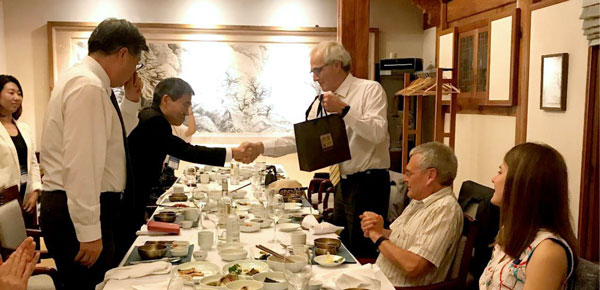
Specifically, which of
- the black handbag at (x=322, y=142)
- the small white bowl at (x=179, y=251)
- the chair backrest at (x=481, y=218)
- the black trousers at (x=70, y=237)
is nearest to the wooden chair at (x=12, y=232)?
the black trousers at (x=70, y=237)

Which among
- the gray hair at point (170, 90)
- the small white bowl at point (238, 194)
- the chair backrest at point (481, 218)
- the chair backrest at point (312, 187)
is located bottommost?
the chair backrest at point (312, 187)

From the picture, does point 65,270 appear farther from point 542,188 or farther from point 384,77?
point 384,77

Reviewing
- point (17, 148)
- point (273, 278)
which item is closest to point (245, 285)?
point (273, 278)

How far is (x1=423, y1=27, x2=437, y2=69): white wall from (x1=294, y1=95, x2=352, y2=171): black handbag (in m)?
3.41

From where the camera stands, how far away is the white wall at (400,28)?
6676 millimetres

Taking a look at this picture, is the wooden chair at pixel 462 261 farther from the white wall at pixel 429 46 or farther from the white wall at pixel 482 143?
the white wall at pixel 429 46

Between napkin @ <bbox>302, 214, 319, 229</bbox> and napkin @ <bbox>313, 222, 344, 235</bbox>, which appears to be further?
napkin @ <bbox>302, 214, 319, 229</bbox>

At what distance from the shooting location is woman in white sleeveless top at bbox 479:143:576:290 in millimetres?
1646

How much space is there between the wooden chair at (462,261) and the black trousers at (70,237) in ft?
4.19

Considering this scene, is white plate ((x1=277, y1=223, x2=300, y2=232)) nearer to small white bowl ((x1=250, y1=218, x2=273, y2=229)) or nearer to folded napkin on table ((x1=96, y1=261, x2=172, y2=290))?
small white bowl ((x1=250, y1=218, x2=273, y2=229))

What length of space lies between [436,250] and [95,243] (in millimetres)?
1414

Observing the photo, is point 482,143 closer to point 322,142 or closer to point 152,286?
point 322,142

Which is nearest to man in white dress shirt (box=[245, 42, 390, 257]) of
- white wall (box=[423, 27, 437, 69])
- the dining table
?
the dining table

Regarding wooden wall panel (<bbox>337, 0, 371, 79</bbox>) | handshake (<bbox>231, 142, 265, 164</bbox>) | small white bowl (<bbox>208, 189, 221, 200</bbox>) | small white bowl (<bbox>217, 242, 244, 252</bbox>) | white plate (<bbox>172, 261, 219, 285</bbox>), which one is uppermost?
wooden wall panel (<bbox>337, 0, 371, 79</bbox>)
